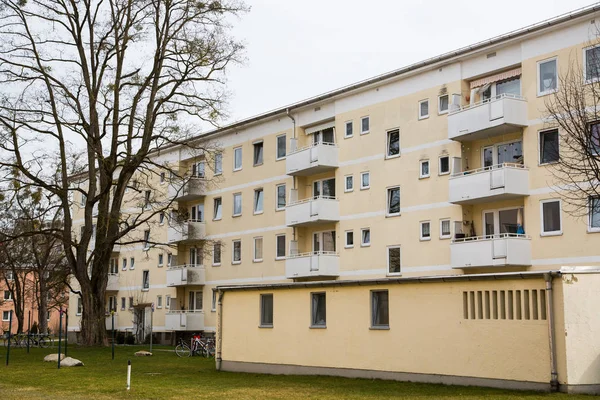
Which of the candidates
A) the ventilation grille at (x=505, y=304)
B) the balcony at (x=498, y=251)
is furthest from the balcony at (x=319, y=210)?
the ventilation grille at (x=505, y=304)

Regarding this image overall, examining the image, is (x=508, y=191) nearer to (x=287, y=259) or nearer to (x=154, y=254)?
(x=287, y=259)

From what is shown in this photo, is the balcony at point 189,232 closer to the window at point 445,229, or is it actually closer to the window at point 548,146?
the window at point 445,229

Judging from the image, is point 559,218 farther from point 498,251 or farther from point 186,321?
point 186,321

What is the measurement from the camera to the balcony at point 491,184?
34094 millimetres

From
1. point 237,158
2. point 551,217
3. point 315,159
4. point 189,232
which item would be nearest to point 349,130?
point 315,159

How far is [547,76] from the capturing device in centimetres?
3419

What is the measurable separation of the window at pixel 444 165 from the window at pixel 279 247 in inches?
530

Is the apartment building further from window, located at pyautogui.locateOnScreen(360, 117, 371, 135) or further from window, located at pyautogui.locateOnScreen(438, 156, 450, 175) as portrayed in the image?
window, located at pyautogui.locateOnScreen(438, 156, 450, 175)

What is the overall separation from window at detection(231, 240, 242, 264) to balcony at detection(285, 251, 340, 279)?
8239 mm

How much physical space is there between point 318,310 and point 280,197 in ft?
79.3

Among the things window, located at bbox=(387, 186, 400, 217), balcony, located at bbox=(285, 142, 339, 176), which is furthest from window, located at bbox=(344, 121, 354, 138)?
window, located at bbox=(387, 186, 400, 217)

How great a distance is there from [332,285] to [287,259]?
846 inches

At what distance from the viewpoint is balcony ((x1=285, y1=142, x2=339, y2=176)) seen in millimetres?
44688

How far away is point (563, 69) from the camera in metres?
33.3
